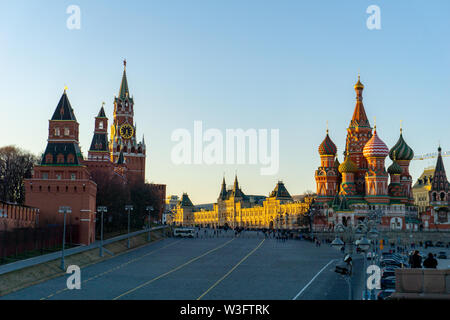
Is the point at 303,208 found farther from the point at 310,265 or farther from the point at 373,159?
the point at 310,265

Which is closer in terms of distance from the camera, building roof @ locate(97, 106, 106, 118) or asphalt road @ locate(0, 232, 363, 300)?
asphalt road @ locate(0, 232, 363, 300)

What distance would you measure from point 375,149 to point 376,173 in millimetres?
4773

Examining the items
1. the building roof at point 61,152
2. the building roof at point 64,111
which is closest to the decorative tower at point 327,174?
the building roof at point 64,111

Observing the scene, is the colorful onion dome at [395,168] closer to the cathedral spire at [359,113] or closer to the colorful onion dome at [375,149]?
the colorful onion dome at [375,149]

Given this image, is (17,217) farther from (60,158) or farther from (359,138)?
(359,138)

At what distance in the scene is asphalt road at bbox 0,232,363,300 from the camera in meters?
36.8

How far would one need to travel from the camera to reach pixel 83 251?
58.0 meters

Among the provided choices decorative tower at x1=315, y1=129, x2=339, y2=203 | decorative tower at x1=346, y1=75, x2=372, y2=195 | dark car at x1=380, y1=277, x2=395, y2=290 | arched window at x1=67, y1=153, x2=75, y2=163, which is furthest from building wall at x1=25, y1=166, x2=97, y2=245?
decorative tower at x1=346, y1=75, x2=372, y2=195

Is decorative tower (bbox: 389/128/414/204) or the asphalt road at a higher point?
decorative tower (bbox: 389/128/414/204)

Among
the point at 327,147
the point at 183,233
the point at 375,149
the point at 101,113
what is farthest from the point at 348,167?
the point at 101,113

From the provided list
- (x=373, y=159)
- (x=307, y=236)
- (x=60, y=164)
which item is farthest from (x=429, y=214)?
(x=60, y=164)

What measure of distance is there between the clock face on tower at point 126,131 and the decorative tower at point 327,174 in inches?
1842

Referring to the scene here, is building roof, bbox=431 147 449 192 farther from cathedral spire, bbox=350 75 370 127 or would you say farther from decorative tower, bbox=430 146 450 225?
cathedral spire, bbox=350 75 370 127
